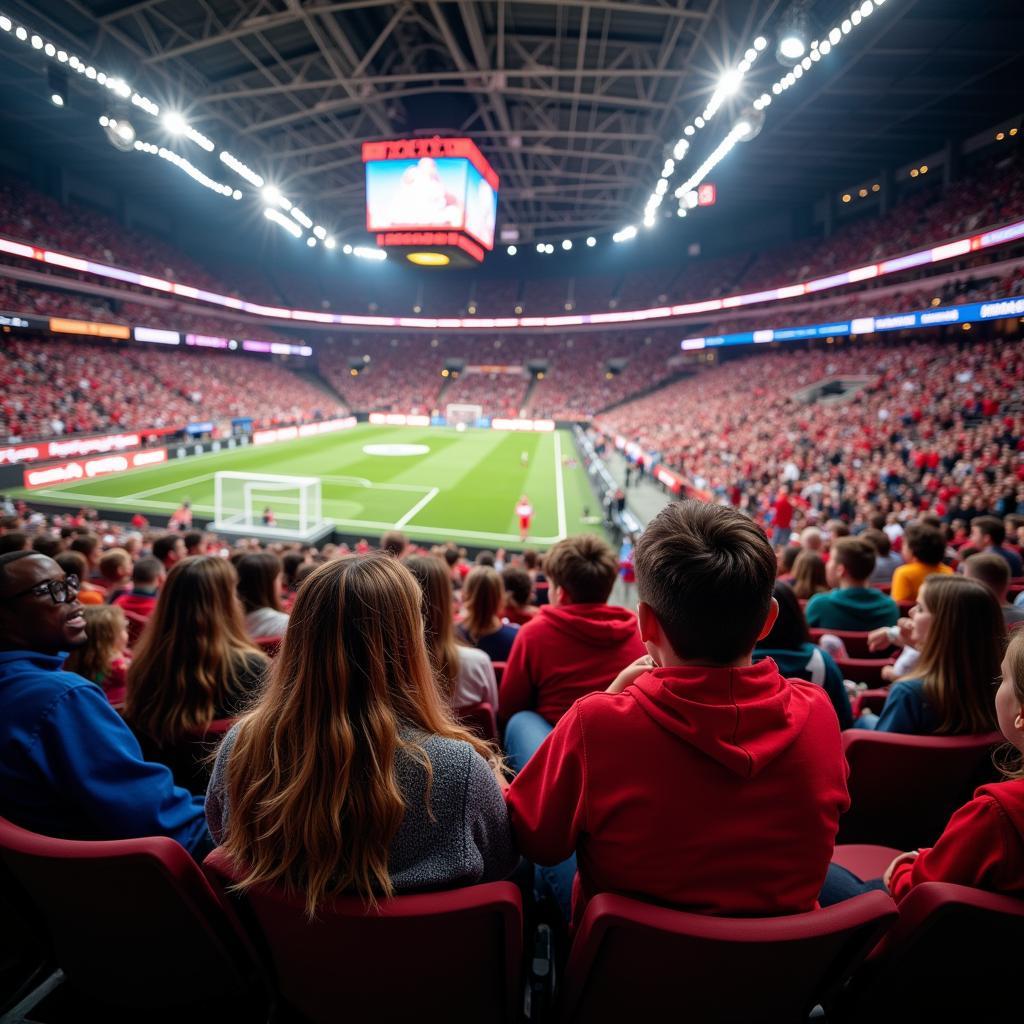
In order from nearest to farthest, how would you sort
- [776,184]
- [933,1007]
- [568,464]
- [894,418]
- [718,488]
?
[933,1007] → [718,488] → [894,418] → [568,464] → [776,184]

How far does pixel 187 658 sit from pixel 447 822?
80.4 inches

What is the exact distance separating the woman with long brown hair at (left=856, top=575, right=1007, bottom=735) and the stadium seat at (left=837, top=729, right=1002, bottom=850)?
117mm

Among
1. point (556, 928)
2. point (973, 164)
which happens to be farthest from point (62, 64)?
point (973, 164)

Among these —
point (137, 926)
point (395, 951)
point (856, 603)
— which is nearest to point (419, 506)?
point (856, 603)

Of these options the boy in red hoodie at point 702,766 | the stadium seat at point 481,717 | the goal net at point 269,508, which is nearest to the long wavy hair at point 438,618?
the stadium seat at point 481,717

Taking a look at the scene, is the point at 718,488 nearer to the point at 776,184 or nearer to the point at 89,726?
the point at 89,726

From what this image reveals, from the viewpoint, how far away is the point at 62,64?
53.9 ft

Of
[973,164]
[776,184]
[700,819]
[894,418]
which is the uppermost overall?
[776,184]

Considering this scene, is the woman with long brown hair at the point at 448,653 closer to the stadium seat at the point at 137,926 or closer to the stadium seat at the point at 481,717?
the stadium seat at the point at 481,717

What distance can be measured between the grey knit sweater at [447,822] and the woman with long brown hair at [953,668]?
7.47ft

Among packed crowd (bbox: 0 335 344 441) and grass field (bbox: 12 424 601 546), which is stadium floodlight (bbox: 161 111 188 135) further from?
packed crowd (bbox: 0 335 344 441)

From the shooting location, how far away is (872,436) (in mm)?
21344

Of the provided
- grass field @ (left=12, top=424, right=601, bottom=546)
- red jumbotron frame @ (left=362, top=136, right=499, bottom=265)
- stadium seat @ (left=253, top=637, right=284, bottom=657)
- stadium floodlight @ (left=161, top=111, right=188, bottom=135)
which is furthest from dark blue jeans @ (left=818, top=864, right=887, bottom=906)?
stadium floodlight @ (left=161, top=111, right=188, bottom=135)

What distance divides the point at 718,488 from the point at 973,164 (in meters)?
23.5
